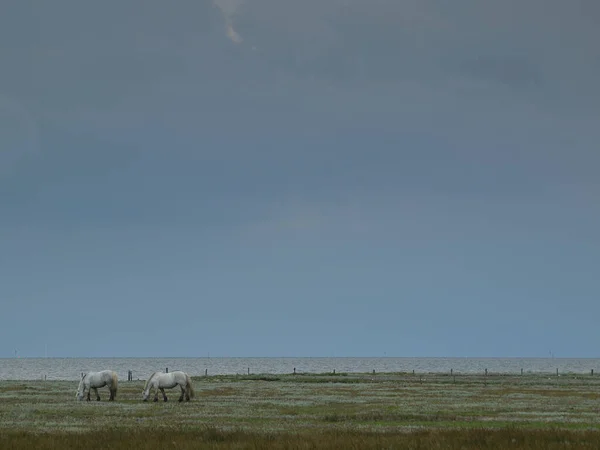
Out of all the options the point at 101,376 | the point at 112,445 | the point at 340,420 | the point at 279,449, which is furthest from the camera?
the point at 101,376

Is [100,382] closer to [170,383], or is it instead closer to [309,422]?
[170,383]

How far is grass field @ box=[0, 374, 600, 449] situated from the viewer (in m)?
26.0

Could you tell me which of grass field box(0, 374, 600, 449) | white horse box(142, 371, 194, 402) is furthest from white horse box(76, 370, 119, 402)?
white horse box(142, 371, 194, 402)

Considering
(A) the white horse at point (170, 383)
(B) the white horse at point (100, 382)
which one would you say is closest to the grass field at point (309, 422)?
(A) the white horse at point (170, 383)

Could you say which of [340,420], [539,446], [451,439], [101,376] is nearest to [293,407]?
[340,420]

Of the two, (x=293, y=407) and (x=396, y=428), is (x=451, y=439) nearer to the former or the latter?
(x=396, y=428)

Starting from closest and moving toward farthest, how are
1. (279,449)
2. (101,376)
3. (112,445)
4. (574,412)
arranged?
1. (279,449)
2. (112,445)
3. (574,412)
4. (101,376)

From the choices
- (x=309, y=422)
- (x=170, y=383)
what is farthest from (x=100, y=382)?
(x=309, y=422)

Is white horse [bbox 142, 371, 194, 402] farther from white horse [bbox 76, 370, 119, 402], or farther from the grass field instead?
white horse [bbox 76, 370, 119, 402]

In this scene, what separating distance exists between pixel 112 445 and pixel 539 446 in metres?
13.7

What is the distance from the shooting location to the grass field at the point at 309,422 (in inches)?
1022

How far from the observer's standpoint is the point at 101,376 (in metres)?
53.8

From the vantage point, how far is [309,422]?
36.6m

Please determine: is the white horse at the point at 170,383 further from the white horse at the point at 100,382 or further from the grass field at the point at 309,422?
the white horse at the point at 100,382
